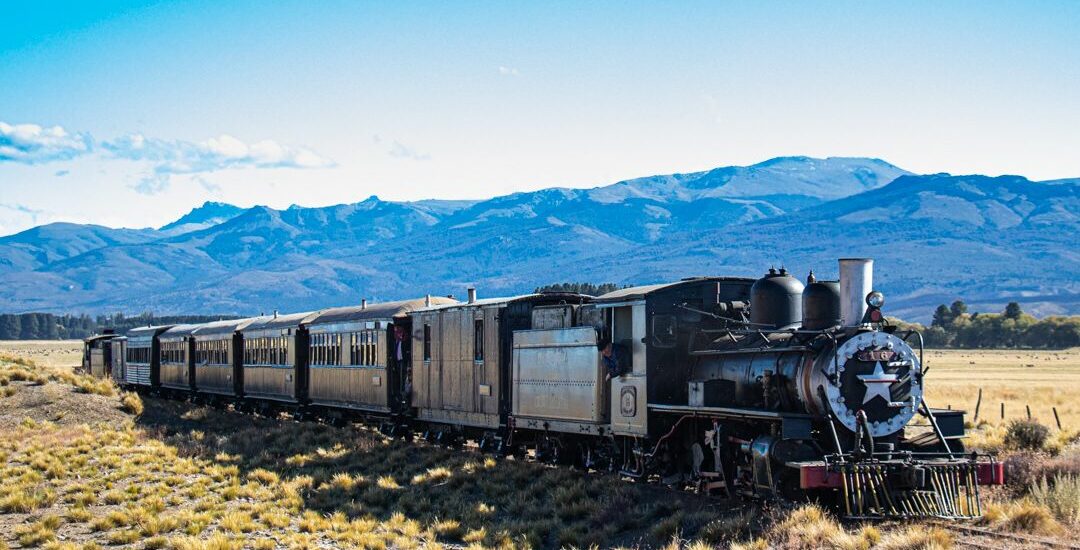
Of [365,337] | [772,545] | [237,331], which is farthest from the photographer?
[237,331]

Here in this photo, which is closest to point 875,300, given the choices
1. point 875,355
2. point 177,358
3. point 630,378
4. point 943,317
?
point 875,355

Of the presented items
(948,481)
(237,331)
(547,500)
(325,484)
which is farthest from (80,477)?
(237,331)

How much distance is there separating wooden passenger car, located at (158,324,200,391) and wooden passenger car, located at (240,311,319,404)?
282 inches

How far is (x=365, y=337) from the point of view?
29781mm

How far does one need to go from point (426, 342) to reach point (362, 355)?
3782mm

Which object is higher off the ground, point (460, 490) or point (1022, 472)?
point (1022, 472)

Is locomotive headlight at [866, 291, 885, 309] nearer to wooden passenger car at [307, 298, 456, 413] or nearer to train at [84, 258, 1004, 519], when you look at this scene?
A: train at [84, 258, 1004, 519]

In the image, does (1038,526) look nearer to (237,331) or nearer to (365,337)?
(365,337)

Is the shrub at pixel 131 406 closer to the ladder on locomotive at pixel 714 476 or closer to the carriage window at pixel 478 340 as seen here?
the carriage window at pixel 478 340

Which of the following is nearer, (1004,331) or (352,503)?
(352,503)

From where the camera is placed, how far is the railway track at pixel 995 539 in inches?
505

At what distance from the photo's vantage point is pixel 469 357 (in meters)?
24.5

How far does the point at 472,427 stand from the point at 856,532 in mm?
12344

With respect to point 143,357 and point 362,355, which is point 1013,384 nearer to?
point 362,355
